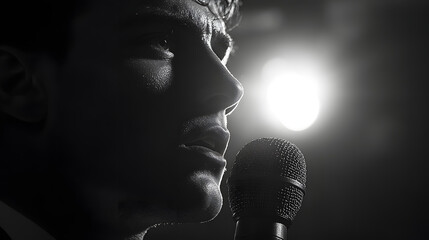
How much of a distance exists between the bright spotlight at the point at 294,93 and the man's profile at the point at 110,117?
252 centimetres

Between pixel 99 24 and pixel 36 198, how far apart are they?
1.38 feet

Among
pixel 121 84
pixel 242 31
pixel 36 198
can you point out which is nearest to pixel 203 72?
pixel 121 84

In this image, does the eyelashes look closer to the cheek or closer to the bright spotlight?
the cheek

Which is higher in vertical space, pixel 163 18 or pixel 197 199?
pixel 163 18

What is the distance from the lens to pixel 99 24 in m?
1.44

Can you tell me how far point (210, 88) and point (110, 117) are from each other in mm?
230

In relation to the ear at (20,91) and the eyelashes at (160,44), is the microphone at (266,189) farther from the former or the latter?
the ear at (20,91)

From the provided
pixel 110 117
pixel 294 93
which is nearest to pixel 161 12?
pixel 110 117

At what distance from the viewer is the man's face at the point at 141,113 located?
133 centimetres

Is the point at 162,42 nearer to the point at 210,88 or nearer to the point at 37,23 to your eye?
the point at 210,88

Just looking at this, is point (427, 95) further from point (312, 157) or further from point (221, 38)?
point (221, 38)

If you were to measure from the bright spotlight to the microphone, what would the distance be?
8.00 ft

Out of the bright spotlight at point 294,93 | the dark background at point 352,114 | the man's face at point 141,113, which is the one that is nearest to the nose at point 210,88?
the man's face at point 141,113

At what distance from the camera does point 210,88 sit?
1.38m
